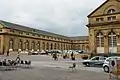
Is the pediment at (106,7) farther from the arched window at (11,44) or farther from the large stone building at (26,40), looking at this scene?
the arched window at (11,44)

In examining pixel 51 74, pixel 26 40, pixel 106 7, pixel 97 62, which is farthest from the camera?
pixel 26 40

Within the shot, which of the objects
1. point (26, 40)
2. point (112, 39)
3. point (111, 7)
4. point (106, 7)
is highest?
point (106, 7)

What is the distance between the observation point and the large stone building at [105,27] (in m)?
43.6

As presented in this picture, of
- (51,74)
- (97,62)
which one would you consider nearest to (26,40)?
(97,62)

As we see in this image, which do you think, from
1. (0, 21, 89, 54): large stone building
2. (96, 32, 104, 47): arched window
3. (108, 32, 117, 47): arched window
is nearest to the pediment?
(96, 32, 104, 47): arched window

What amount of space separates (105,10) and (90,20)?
4.01 metres

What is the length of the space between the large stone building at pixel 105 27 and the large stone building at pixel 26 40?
37755 millimetres

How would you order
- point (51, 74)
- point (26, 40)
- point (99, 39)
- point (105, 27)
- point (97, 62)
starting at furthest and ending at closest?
point (26, 40) → point (99, 39) → point (105, 27) → point (97, 62) → point (51, 74)

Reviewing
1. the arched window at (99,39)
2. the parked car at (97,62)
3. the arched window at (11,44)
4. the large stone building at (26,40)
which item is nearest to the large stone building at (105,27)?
the arched window at (99,39)

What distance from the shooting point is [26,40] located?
86.8 metres

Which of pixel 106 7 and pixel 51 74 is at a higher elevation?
pixel 106 7

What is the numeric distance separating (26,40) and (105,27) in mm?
47897

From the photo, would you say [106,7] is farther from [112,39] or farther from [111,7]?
[112,39]

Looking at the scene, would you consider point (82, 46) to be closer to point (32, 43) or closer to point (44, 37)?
point (44, 37)
